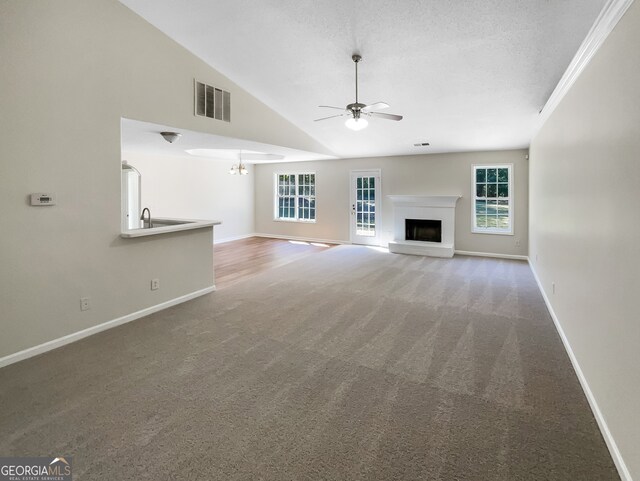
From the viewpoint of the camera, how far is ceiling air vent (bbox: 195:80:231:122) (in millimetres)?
4391

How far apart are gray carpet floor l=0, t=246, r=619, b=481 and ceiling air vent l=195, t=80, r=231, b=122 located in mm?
2513

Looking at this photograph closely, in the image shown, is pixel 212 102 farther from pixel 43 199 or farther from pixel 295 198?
pixel 295 198

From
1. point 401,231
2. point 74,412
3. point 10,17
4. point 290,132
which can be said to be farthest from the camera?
point 401,231

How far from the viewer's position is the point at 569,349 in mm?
2980

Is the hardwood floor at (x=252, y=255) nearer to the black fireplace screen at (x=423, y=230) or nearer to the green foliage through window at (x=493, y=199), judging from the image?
the black fireplace screen at (x=423, y=230)

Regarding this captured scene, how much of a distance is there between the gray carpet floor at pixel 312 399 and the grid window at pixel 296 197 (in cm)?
587

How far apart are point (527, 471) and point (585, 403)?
0.91m

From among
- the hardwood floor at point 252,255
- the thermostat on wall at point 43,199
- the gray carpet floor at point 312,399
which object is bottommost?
the gray carpet floor at point 312,399

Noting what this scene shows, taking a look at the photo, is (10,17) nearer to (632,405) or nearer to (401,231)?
(632,405)

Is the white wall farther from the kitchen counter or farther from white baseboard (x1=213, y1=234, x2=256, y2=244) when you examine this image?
the kitchen counter

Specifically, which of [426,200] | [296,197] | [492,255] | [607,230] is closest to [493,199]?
[492,255]

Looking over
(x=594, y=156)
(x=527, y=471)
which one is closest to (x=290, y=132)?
(x=594, y=156)

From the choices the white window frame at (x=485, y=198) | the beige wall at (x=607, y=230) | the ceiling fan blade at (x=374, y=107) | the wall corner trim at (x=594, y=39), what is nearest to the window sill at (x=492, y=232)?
the white window frame at (x=485, y=198)

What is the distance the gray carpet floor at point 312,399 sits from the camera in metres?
1.79
